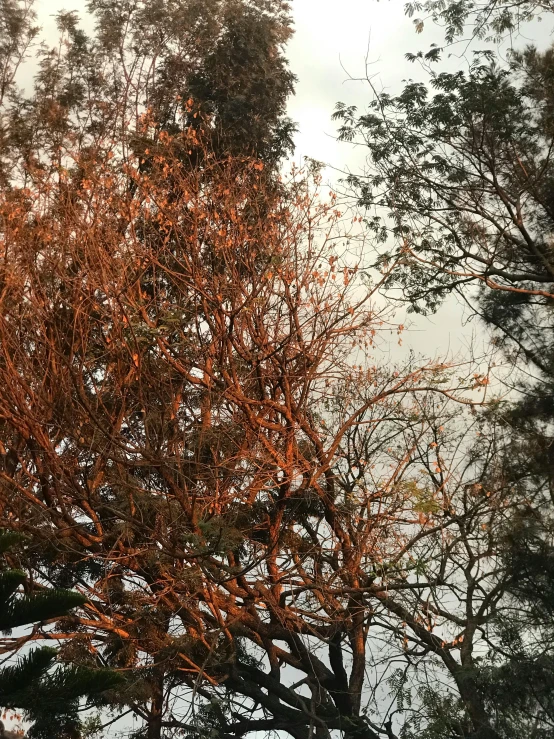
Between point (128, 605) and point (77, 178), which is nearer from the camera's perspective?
point (128, 605)

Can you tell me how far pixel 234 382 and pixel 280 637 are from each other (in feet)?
8.94

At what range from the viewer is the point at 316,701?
8.64 m

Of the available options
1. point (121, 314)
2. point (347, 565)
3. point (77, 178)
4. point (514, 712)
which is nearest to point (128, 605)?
point (347, 565)

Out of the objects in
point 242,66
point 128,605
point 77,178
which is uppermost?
point 242,66

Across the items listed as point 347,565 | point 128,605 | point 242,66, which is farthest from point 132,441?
point 242,66

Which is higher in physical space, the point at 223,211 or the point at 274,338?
the point at 223,211

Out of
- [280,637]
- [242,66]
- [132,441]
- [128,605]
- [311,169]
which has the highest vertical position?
[242,66]

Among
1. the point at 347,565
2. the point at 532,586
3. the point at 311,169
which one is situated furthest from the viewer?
the point at 311,169

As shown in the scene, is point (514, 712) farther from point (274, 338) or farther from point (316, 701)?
point (274, 338)

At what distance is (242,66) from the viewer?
12.5 m

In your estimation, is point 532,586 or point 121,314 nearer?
point 532,586

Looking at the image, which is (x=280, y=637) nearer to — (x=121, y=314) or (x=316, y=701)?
(x=316, y=701)

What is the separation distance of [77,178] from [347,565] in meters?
4.77

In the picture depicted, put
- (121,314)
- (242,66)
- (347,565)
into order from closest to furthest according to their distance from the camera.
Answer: (121,314) < (347,565) < (242,66)
